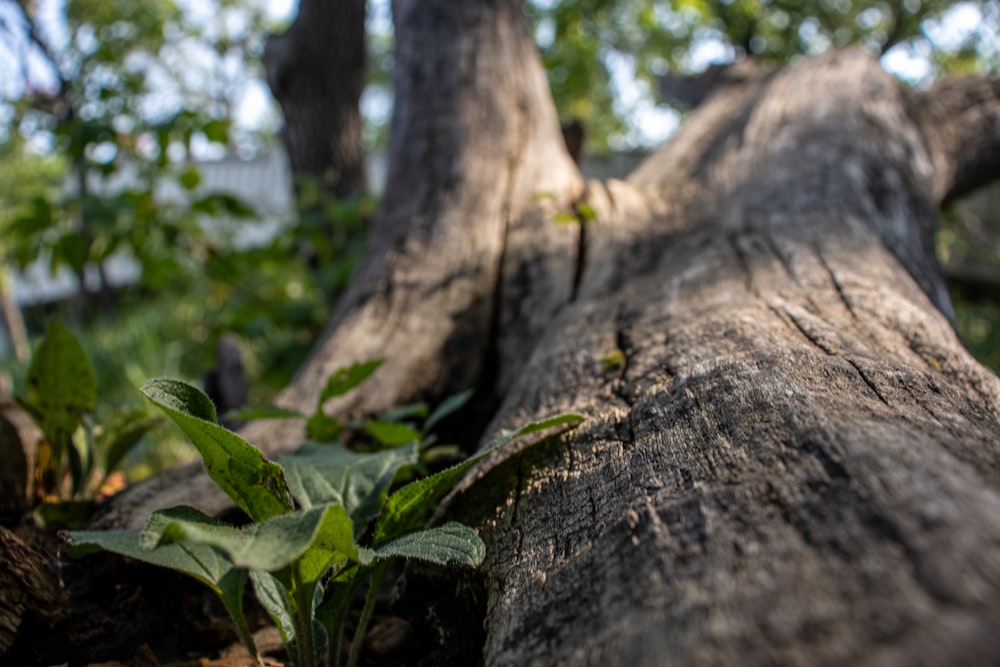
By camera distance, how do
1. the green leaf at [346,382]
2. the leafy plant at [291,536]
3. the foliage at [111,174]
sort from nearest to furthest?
the leafy plant at [291,536] → the green leaf at [346,382] → the foliage at [111,174]

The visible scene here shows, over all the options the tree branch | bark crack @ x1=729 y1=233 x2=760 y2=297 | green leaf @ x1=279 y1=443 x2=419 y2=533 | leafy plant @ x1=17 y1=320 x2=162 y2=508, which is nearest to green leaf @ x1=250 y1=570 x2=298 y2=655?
green leaf @ x1=279 y1=443 x2=419 y2=533

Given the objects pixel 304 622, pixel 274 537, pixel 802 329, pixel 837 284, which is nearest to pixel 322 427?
pixel 304 622

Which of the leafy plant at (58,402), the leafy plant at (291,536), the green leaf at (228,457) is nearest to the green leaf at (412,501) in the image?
the leafy plant at (291,536)

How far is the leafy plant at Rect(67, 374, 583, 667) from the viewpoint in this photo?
803 millimetres

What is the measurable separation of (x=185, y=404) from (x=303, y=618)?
0.32 m

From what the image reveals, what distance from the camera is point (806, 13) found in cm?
852

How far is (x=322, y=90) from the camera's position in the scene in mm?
4156

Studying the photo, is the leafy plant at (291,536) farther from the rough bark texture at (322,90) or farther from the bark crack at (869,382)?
the rough bark texture at (322,90)

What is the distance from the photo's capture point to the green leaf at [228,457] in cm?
89

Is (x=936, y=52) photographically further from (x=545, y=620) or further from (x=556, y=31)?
(x=545, y=620)

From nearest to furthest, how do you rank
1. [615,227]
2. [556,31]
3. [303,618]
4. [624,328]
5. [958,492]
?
[958,492]
[303,618]
[624,328]
[615,227]
[556,31]

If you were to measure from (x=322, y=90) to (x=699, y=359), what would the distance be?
3617mm

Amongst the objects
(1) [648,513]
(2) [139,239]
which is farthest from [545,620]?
(2) [139,239]

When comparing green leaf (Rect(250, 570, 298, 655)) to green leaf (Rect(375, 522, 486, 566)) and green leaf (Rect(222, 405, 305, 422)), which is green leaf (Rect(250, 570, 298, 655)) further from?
green leaf (Rect(222, 405, 305, 422))
